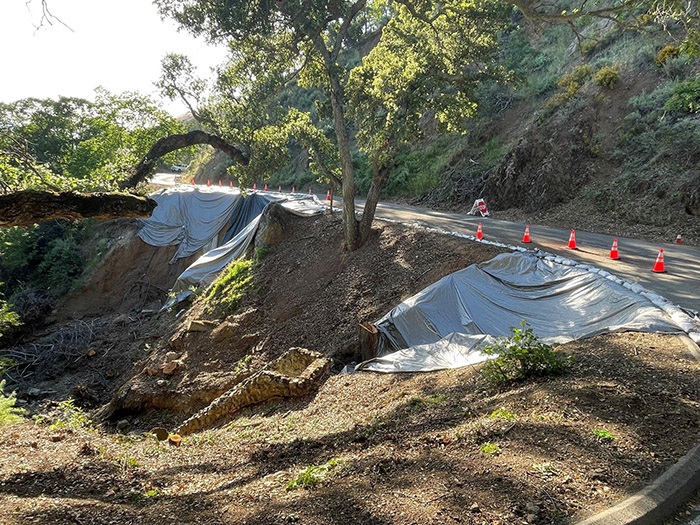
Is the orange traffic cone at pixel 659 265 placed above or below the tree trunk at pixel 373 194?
below

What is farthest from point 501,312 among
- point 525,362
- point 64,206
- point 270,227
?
point 270,227

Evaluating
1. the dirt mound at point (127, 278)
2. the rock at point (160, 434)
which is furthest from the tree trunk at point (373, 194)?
the dirt mound at point (127, 278)

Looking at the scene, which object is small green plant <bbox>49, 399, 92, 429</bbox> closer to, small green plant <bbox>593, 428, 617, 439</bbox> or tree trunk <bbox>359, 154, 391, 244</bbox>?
small green plant <bbox>593, 428, 617, 439</bbox>

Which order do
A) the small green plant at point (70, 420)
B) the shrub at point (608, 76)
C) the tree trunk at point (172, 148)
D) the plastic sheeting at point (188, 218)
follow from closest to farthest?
the small green plant at point (70, 420), the tree trunk at point (172, 148), the shrub at point (608, 76), the plastic sheeting at point (188, 218)

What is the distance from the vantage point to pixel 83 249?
2039 centimetres

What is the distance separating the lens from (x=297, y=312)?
10.6 m

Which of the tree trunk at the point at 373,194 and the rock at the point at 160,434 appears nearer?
the rock at the point at 160,434

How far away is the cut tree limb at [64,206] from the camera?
481cm

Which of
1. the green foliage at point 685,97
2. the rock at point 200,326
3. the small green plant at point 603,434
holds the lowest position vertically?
the rock at point 200,326

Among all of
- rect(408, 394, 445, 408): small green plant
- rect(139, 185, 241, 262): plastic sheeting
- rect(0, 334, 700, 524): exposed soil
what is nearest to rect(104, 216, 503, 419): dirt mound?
rect(408, 394, 445, 408): small green plant

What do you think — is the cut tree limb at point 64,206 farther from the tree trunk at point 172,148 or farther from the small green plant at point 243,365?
the tree trunk at point 172,148

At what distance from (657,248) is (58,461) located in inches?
473

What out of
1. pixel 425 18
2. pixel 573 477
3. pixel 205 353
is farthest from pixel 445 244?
pixel 573 477

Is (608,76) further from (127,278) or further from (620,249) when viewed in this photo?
(127,278)
